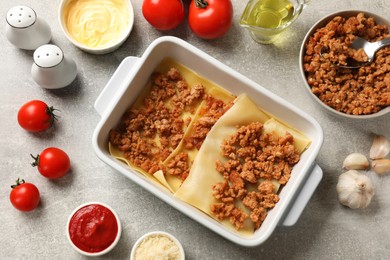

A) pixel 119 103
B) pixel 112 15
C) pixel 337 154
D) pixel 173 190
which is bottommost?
pixel 337 154

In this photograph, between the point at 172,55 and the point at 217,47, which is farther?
the point at 217,47

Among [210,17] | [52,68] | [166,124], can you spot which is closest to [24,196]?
[52,68]

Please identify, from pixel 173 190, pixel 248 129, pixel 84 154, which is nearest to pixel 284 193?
pixel 248 129

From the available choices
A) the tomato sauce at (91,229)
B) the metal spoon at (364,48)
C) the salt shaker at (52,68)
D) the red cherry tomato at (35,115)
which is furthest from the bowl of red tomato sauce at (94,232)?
the metal spoon at (364,48)

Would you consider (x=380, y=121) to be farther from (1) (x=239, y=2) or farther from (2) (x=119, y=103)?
(2) (x=119, y=103)

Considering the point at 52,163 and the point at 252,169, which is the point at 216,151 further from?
the point at 52,163

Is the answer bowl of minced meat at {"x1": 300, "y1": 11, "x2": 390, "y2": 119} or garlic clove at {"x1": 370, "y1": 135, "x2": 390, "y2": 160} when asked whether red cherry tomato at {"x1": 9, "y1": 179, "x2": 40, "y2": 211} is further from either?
garlic clove at {"x1": 370, "y1": 135, "x2": 390, "y2": 160}

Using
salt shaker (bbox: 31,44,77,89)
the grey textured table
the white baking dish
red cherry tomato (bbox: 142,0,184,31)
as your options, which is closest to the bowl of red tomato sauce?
the grey textured table

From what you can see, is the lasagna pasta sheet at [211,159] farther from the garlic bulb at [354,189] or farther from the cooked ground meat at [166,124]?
the garlic bulb at [354,189]
